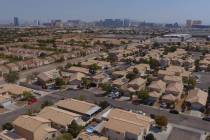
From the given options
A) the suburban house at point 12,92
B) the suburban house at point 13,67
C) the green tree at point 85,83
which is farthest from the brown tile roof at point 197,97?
the suburban house at point 13,67

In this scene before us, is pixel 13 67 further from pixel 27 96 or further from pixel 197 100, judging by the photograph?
pixel 197 100

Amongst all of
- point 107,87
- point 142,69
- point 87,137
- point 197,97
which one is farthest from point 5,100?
point 142,69

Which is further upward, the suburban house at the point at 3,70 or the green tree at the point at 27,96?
the suburban house at the point at 3,70

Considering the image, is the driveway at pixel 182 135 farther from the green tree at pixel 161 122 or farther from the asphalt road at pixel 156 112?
the asphalt road at pixel 156 112

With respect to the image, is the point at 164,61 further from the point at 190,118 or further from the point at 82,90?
the point at 190,118

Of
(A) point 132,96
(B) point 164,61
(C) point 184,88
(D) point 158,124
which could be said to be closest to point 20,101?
(A) point 132,96
